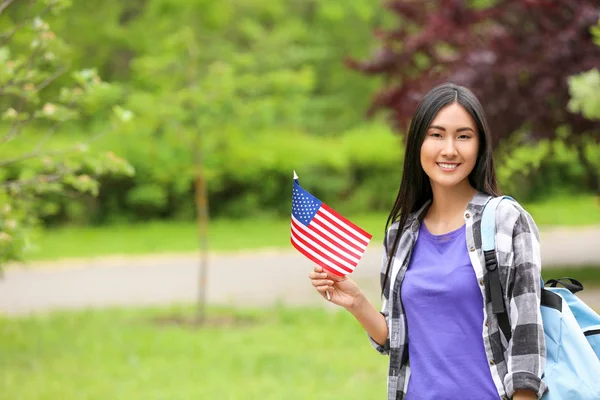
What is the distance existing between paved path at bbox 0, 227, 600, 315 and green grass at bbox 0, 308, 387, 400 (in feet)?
3.92

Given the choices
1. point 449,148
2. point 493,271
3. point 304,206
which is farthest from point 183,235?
point 493,271

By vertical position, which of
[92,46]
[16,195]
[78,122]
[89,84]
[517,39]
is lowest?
[16,195]

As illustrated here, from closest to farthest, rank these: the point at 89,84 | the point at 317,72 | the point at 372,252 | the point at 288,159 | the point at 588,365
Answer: the point at 588,365 < the point at 89,84 < the point at 372,252 < the point at 288,159 < the point at 317,72

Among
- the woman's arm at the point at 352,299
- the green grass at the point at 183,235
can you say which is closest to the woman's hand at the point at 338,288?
the woman's arm at the point at 352,299

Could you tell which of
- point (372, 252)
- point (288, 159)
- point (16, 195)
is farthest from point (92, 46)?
point (16, 195)

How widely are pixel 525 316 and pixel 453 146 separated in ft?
1.68

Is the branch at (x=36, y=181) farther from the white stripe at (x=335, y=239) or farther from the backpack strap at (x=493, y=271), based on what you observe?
the backpack strap at (x=493, y=271)

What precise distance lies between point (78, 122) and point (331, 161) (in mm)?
6399

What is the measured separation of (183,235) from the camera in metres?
17.4

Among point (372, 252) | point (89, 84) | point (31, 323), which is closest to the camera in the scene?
point (89, 84)

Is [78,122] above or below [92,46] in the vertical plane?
below

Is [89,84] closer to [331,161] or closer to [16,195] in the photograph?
[16,195]

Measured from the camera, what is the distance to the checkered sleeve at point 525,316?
230 cm

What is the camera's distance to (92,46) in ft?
70.5
